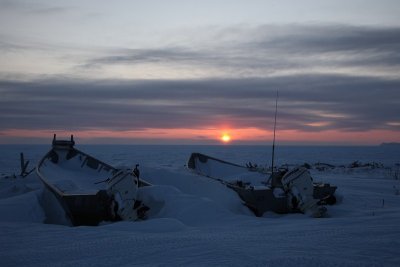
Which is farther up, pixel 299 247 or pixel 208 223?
pixel 299 247

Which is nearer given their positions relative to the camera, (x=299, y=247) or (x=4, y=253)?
(x=299, y=247)

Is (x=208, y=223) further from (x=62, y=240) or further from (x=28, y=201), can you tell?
(x=28, y=201)

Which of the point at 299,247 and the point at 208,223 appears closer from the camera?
the point at 299,247

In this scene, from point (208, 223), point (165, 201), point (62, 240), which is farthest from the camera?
point (165, 201)

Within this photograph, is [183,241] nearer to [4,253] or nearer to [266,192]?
[4,253]

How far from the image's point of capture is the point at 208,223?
30.2ft

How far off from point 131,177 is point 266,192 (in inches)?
163

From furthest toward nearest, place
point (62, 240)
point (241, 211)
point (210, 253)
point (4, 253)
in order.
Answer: point (241, 211) < point (62, 240) < point (4, 253) < point (210, 253)

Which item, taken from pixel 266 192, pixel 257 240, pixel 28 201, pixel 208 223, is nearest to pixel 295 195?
pixel 266 192

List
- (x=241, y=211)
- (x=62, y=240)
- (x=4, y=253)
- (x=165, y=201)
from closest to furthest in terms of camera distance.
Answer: (x=4, y=253)
(x=62, y=240)
(x=165, y=201)
(x=241, y=211)

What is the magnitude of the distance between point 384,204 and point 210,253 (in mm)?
9516

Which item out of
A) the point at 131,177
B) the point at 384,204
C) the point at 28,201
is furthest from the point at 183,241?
the point at 384,204

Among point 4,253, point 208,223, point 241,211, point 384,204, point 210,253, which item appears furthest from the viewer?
point 384,204

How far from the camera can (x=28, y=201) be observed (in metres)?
11.1
